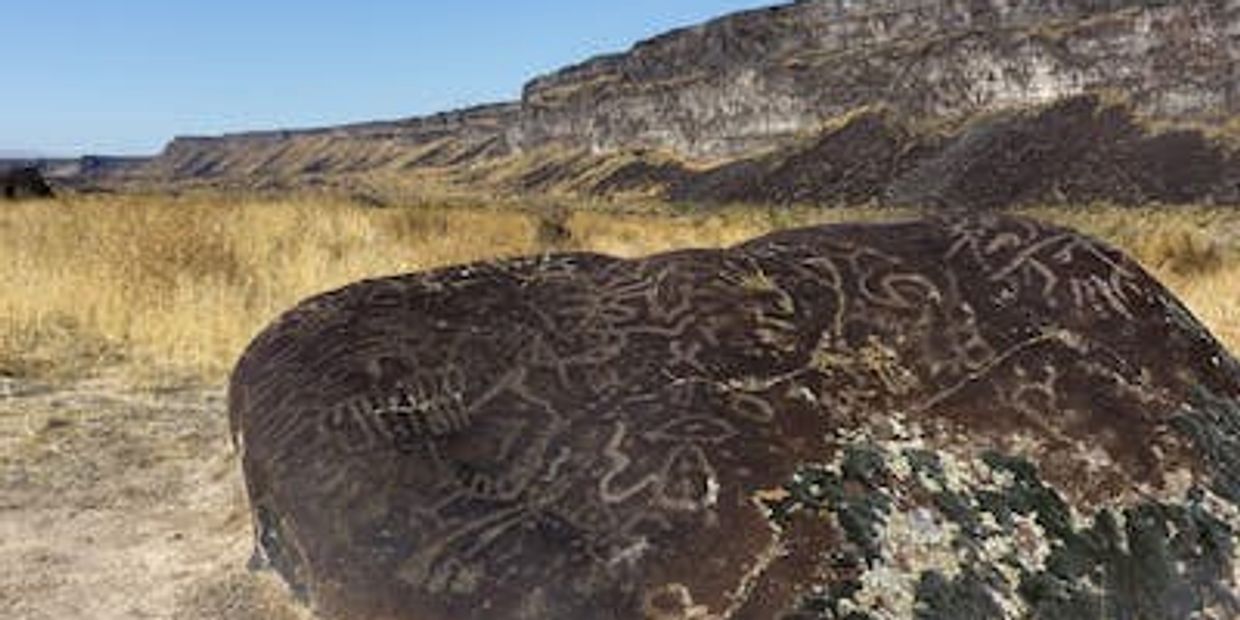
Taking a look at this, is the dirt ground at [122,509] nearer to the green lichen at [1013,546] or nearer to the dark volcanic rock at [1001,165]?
the green lichen at [1013,546]

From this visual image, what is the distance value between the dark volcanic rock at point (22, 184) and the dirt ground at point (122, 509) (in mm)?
12114

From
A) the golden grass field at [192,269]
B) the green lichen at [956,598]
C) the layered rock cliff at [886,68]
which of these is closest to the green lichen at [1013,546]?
the green lichen at [956,598]

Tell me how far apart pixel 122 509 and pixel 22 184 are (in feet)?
55.0

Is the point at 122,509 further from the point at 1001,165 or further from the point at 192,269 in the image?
the point at 1001,165

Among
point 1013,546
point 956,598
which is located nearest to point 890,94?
point 1013,546

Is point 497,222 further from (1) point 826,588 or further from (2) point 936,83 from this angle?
(2) point 936,83

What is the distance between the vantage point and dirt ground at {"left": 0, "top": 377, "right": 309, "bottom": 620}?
14.3ft

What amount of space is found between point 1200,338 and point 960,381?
100 centimetres

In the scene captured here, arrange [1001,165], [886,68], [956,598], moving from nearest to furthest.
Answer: [956,598] → [1001,165] → [886,68]

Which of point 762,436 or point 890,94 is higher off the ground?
point 762,436

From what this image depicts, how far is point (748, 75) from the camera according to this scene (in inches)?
4688

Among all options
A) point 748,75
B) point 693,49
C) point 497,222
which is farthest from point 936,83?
point 497,222

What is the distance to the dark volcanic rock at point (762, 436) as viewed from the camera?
144 inches

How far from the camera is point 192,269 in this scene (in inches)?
438
